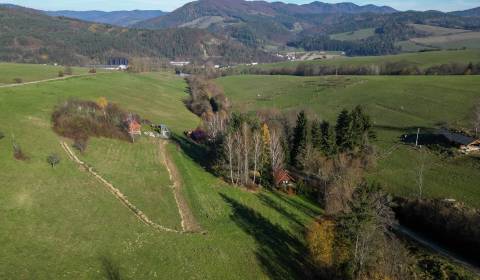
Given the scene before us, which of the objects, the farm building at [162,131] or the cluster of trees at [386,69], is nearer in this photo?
the farm building at [162,131]

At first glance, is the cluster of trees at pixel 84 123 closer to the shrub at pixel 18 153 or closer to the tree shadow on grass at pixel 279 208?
the shrub at pixel 18 153

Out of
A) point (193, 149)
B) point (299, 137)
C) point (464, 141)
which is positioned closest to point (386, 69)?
point (464, 141)

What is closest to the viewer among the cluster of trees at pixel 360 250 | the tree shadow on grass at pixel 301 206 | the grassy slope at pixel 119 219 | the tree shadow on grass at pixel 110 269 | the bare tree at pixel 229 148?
the tree shadow on grass at pixel 110 269

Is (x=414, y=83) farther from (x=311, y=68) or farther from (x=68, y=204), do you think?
(x=68, y=204)

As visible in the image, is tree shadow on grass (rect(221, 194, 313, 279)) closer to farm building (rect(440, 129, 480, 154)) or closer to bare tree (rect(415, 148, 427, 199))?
bare tree (rect(415, 148, 427, 199))

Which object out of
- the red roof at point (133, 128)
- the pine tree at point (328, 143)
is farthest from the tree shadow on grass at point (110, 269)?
the pine tree at point (328, 143)

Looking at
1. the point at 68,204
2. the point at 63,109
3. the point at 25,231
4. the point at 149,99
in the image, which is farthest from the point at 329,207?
the point at 149,99
